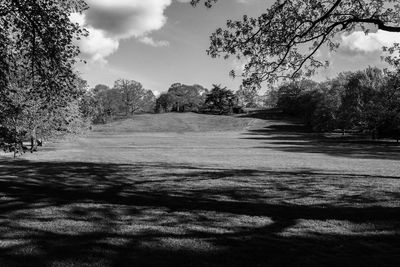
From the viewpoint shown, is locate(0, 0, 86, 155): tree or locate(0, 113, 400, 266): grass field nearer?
locate(0, 113, 400, 266): grass field

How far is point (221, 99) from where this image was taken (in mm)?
153375

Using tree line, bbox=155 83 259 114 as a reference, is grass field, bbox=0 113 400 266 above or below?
below

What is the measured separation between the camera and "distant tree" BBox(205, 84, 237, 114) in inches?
5989

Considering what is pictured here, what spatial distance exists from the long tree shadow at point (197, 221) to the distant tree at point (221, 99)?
448 feet

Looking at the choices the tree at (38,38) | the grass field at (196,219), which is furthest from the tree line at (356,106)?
the tree at (38,38)

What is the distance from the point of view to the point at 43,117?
33500mm

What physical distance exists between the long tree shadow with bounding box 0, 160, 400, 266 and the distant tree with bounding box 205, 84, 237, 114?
448 ft

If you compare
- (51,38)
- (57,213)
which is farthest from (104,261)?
(51,38)

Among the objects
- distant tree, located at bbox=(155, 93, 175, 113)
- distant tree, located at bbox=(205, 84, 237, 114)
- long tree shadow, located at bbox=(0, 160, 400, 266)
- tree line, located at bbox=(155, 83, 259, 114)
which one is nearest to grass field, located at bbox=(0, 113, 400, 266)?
long tree shadow, located at bbox=(0, 160, 400, 266)

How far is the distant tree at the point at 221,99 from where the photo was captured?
499ft

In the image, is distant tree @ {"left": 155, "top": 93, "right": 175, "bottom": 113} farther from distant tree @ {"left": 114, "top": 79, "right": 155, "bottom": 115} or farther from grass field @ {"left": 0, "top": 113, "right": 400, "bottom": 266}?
grass field @ {"left": 0, "top": 113, "right": 400, "bottom": 266}

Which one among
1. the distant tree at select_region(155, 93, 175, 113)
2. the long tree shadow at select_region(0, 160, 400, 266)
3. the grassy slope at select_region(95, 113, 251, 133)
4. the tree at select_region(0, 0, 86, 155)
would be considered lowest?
the long tree shadow at select_region(0, 160, 400, 266)

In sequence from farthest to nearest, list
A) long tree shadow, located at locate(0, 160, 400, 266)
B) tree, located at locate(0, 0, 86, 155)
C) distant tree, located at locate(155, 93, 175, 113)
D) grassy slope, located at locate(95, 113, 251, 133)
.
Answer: distant tree, located at locate(155, 93, 175, 113) → grassy slope, located at locate(95, 113, 251, 133) → tree, located at locate(0, 0, 86, 155) → long tree shadow, located at locate(0, 160, 400, 266)

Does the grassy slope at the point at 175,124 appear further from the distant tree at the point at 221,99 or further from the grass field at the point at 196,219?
the grass field at the point at 196,219
